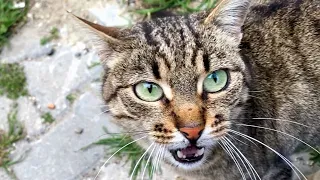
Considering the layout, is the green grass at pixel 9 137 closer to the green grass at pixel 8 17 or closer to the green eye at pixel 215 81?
the green grass at pixel 8 17

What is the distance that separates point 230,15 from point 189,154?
52 centimetres

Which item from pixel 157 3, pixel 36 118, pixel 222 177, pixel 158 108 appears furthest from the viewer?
pixel 157 3

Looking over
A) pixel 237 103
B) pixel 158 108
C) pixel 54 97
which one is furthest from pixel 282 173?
pixel 54 97

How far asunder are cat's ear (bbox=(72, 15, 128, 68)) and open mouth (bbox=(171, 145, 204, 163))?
0.40 m

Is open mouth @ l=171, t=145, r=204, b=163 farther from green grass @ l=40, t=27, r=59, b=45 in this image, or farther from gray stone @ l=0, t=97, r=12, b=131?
green grass @ l=40, t=27, r=59, b=45

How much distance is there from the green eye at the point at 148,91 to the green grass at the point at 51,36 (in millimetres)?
1325

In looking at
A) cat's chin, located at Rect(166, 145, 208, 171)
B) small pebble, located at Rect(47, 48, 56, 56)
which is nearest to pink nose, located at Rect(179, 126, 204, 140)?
cat's chin, located at Rect(166, 145, 208, 171)

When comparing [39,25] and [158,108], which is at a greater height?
[39,25]

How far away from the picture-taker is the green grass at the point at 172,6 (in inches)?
132

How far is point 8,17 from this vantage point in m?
3.42

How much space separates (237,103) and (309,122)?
0.51 meters

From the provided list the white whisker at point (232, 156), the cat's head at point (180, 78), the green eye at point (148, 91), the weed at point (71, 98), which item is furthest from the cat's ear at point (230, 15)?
the weed at point (71, 98)

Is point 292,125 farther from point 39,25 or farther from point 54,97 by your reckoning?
point 39,25

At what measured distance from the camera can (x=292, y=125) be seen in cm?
255
